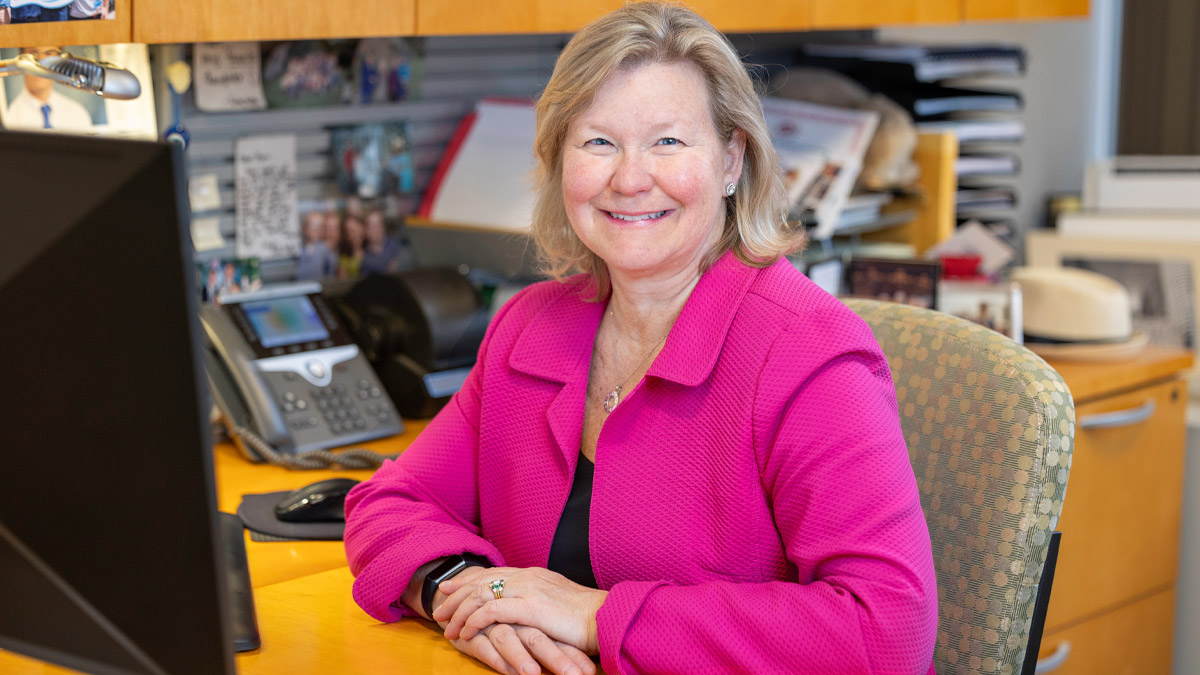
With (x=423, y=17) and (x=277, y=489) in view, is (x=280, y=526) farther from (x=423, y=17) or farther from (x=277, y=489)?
(x=423, y=17)

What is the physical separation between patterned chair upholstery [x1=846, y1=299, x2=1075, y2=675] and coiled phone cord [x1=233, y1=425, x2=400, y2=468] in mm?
805

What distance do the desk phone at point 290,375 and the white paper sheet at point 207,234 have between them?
14cm

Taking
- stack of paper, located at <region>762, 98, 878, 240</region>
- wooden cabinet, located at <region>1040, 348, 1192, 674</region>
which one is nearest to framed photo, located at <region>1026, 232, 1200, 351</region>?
wooden cabinet, located at <region>1040, 348, 1192, 674</region>

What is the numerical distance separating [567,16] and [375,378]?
2.18 ft

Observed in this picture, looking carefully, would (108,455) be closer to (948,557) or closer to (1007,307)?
(948,557)

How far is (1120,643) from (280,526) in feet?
5.21

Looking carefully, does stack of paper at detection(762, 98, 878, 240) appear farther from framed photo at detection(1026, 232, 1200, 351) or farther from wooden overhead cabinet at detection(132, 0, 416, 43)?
wooden overhead cabinet at detection(132, 0, 416, 43)

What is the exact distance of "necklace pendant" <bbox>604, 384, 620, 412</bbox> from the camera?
138cm

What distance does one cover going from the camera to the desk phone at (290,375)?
1819 mm

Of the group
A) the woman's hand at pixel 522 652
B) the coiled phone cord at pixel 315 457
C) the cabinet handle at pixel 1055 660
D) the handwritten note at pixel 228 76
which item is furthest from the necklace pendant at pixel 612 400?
the cabinet handle at pixel 1055 660

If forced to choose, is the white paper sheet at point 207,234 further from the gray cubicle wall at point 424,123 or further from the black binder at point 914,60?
the black binder at point 914,60

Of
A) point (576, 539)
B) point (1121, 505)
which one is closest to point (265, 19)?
point (576, 539)

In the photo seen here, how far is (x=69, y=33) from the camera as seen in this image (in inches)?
51.2

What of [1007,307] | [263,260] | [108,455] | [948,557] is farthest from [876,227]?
[108,455]
